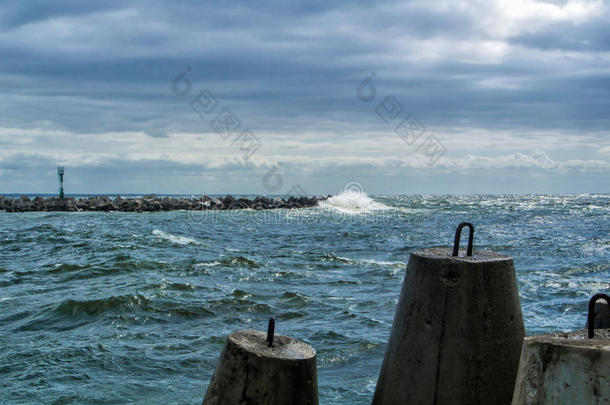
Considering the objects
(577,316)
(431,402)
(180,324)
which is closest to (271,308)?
(180,324)

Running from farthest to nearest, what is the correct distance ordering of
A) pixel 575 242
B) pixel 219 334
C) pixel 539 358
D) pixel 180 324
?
pixel 575 242, pixel 180 324, pixel 219 334, pixel 539 358

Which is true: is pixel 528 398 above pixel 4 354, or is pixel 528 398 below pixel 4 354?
above

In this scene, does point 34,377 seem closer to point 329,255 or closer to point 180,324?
point 180,324

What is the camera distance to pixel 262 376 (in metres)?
3.44

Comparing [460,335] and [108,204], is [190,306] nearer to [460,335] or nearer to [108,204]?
[460,335]

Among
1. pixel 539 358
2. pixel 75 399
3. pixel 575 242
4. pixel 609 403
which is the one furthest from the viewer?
pixel 575 242

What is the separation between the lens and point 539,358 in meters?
2.87

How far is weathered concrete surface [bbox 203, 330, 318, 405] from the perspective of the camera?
344 centimetres

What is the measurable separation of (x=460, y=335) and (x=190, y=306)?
6.70 meters

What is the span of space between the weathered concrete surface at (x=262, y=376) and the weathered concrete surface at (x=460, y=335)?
69 centimetres

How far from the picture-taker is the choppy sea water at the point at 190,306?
21.0 feet

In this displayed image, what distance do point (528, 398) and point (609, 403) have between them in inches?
13.9

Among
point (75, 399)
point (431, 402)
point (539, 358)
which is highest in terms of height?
point (539, 358)

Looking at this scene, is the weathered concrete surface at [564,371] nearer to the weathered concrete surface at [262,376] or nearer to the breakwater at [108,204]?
the weathered concrete surface at [262,376]
